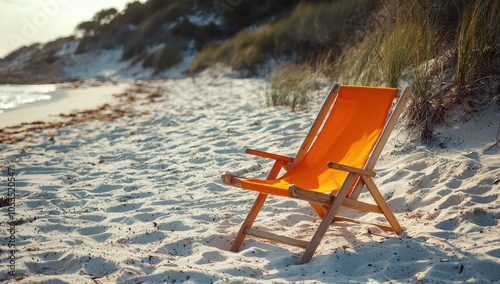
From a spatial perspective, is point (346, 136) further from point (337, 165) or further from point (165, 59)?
point (165, 59)

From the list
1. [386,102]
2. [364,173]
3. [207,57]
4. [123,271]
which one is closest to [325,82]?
[386,102]

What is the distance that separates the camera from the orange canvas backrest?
3.69 metres

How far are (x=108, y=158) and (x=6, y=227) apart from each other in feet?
7.68

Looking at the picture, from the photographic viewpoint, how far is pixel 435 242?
3.31m

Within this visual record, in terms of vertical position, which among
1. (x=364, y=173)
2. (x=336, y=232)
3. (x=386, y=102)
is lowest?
(x=336, y=232)

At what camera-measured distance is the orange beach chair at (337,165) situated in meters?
3.31

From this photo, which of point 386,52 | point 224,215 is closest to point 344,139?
point 224,215

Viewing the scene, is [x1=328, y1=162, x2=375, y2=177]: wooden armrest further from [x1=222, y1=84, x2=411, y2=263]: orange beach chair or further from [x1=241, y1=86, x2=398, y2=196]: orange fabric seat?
[x1=241, y1=86, x2=398, y2=196]: orange fabric seat

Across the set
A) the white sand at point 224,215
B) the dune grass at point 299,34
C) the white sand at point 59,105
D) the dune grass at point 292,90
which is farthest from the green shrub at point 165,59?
the white sand at point 224,215

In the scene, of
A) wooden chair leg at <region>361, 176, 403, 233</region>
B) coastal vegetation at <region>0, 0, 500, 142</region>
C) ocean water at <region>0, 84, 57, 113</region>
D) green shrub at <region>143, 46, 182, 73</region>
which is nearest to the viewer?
wooden chair leg at <region>361, 176, 403, 233</region>

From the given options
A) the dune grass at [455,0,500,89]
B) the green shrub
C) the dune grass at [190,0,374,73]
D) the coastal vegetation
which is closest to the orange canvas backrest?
the coastal vegetation

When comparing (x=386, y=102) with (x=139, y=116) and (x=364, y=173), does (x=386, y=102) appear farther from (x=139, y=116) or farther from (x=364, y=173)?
(x=139, y=116)

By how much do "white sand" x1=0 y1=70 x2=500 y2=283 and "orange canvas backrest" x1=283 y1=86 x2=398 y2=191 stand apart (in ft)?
1.23

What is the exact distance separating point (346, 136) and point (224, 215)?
104cm
